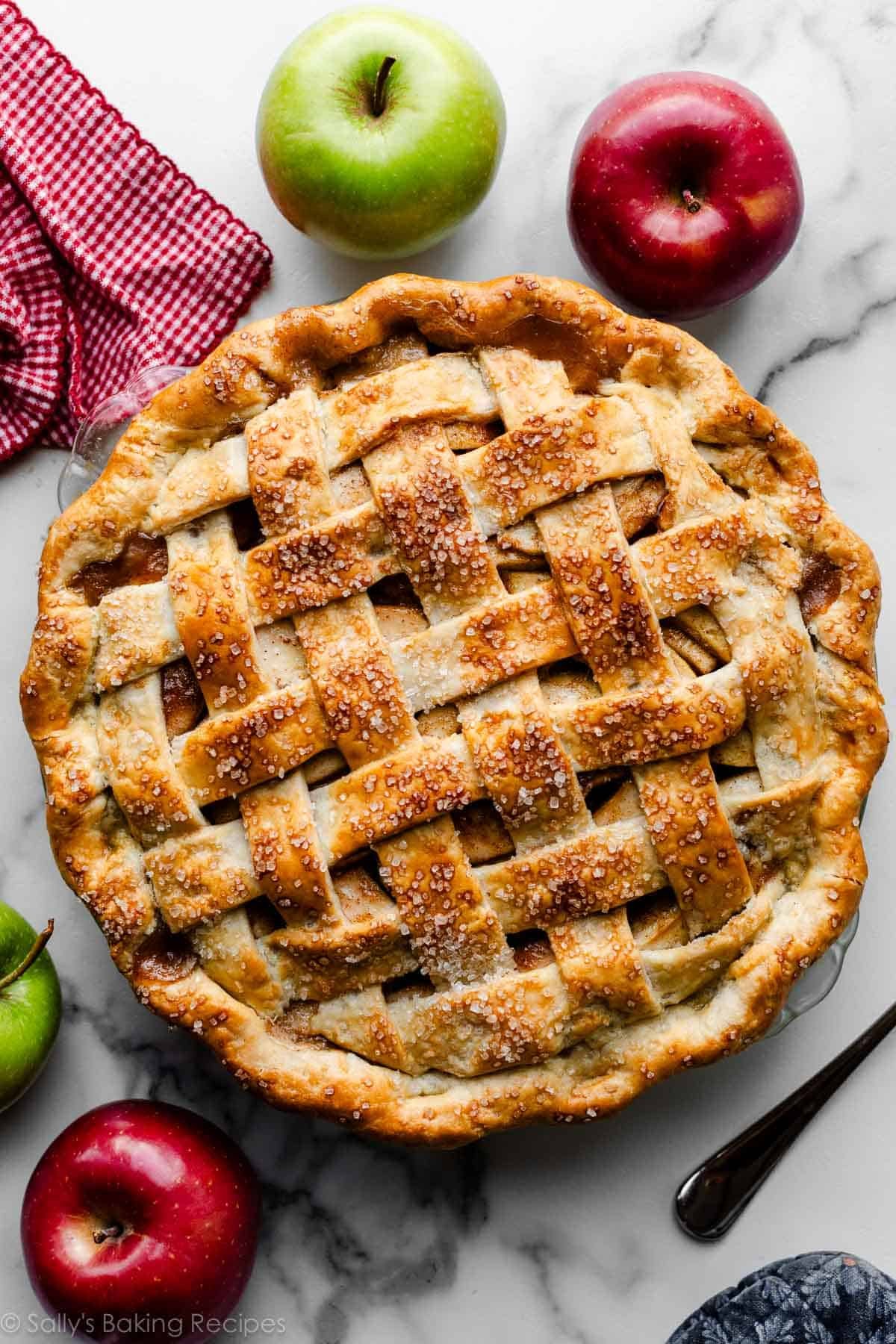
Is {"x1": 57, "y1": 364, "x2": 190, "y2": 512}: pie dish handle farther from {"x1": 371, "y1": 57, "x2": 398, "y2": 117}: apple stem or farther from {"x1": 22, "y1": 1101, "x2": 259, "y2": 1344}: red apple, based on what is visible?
{"x1": 22, "y1": 1101, "x2": 259, "y2": 1344}: red apple

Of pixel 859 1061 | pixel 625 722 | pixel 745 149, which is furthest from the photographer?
pixel 859 1061

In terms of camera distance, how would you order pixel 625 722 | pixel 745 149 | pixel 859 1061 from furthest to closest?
pixel 859 1061 → pixel 745 149 → pixel 625 722

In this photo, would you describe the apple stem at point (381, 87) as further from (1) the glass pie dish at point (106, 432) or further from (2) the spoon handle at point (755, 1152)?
(2) the spoon handle at point (755, 1152)

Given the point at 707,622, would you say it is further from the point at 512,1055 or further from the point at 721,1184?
the point at 721,1184

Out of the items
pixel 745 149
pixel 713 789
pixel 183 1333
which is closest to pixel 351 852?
pixel 713 789

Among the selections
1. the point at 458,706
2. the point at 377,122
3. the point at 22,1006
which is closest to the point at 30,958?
the point at 22,1006

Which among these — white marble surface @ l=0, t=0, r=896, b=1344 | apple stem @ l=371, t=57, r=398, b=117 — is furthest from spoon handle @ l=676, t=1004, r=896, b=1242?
apple stem @ l=371, t=57, r=398, b=117

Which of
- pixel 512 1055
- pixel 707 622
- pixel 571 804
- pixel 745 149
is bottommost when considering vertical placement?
pixel 512 1055
